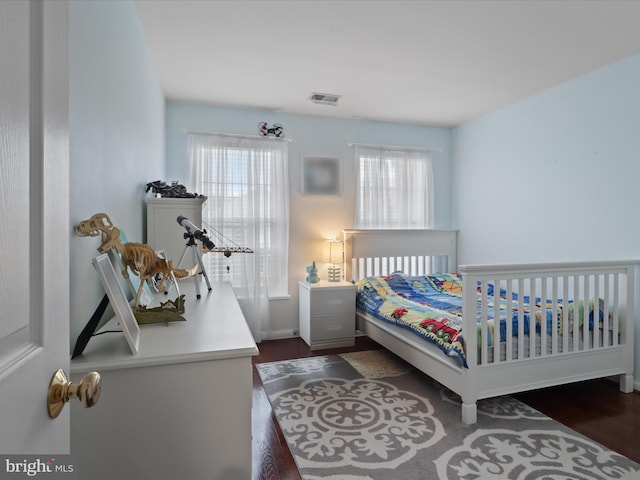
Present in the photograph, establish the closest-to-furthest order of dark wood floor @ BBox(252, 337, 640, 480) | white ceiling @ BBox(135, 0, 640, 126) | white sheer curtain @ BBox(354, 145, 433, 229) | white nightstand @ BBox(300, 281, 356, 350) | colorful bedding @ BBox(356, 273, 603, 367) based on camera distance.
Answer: dark wood floor @ BBox(252, 337, 640, 480), white ceiling @ BBox(135, 0, 640, 126), colorful bedding @ BBox(356, 273, 603, 367), white nightstand @ BBox(300, 281, 356, 350), white sheer curtain @ BBox(354, 145, 433, 229)

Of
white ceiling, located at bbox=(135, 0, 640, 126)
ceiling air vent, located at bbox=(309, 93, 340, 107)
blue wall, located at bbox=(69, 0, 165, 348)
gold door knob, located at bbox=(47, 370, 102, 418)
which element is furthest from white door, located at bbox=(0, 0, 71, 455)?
ceiling air vent, located at bbox=(309, 93, 340, 107)

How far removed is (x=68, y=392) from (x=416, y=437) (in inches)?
75.6

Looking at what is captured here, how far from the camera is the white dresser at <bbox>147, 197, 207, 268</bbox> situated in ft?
7.95

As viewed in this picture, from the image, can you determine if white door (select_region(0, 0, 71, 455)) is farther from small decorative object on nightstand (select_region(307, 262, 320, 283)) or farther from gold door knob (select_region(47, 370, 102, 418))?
small decorative object on nightstand (select_region(307, 262, 320, 283))

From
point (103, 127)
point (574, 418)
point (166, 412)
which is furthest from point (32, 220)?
point (574, 418)

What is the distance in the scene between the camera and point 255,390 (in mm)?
2633

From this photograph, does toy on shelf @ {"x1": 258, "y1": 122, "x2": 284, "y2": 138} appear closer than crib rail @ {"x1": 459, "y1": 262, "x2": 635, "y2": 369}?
No

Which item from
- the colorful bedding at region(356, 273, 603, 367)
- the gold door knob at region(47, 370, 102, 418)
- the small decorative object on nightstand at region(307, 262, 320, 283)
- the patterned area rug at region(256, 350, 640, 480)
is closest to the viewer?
the gold door knob at region(47, 370, 102, 418)

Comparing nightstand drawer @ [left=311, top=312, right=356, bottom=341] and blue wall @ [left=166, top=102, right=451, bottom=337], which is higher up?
blue wall @ [left=166, top=102, right=451, bottom=337]

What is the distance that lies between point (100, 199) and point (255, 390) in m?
1.79

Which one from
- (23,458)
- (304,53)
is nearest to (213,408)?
(23,458)

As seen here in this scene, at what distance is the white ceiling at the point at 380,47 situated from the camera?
212 centimetres

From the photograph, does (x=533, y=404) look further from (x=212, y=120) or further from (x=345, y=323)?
(x=212, y=120)

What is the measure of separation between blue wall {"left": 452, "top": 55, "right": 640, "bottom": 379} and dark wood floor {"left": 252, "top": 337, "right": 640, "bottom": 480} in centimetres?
41
